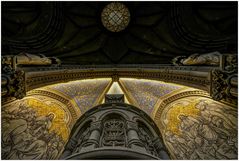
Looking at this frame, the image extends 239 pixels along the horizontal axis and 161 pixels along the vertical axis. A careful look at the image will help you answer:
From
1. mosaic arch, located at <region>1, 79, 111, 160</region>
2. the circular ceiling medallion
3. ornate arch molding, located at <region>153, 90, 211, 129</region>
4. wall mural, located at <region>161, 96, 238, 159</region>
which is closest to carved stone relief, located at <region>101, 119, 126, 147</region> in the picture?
mosaic arch, located at <region>1, 79, 111, 160</region>

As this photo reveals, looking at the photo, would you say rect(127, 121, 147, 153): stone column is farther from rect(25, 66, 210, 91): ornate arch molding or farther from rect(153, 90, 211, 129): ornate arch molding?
rect(153, 90, 211, 129): ornate arch molding

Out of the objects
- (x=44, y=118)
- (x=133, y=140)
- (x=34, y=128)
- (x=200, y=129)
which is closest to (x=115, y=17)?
(x=44, y=118)

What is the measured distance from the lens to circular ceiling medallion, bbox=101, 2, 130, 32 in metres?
13.1

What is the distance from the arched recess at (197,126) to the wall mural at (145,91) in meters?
0.39

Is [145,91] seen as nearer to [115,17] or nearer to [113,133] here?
[115,17]

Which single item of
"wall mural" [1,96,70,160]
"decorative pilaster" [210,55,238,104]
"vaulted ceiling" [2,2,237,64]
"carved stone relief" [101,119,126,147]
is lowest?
"wall mural" [1,96,70,160]

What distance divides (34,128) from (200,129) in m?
5.10

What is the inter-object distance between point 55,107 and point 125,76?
3465mm

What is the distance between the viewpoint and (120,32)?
13.8 m

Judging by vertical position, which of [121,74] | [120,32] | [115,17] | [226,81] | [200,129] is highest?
[115,17]

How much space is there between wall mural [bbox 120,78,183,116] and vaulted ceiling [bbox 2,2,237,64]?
181cm

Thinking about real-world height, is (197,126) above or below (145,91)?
below

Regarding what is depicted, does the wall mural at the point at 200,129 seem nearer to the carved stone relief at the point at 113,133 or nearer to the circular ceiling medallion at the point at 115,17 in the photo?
the carved stone relief at the point at 113,133

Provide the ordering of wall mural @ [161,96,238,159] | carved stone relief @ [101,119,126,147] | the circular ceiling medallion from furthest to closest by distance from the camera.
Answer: the circular ceiling medallion → wall mural @ [161,96,238,159] → carved stone relief @ [101,119,126,147]
